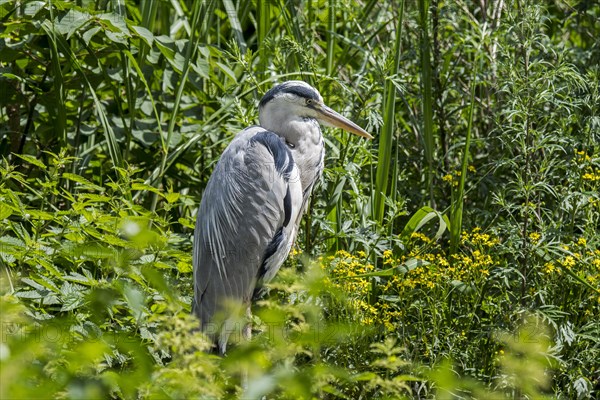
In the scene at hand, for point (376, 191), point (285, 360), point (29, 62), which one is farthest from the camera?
point (29, 62)

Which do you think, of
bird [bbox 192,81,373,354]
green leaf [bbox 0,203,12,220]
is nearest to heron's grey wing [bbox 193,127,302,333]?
bird [bbox 192,81,373,354]

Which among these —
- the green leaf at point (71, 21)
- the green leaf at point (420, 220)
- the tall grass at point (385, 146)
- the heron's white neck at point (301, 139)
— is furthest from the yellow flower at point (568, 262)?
the green leaf at point (71, 21)

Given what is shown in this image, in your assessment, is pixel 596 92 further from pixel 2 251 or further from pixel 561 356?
pixel 2 251

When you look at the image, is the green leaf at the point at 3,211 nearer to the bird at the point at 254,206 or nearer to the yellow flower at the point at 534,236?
the bird at the point at 254,206

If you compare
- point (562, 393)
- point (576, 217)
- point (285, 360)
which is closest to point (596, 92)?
point (576, 217)

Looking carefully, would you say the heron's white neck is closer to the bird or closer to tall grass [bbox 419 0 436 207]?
the bird

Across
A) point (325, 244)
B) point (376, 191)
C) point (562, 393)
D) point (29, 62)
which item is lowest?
point (562, 393)

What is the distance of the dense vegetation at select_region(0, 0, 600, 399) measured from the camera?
2967mm

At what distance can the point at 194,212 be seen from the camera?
416 cm

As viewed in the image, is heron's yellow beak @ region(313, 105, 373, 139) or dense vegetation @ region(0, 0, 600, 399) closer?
dense vegetation @ region(0, 0, 600, 399)

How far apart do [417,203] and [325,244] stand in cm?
61

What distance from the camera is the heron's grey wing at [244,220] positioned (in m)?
3.16

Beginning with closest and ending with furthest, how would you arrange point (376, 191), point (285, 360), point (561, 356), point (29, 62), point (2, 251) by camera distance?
point (285, 360) → point (2, 251) → point (561, 356) → point (376, 191) → point (29, 62)

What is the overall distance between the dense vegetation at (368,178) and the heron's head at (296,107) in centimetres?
16
